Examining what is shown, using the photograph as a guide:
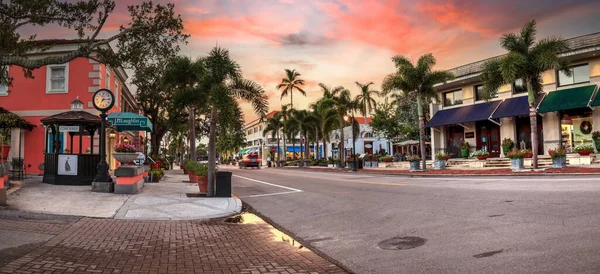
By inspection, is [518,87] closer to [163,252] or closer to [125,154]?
[125,154]

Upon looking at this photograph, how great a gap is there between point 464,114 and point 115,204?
2958 cm

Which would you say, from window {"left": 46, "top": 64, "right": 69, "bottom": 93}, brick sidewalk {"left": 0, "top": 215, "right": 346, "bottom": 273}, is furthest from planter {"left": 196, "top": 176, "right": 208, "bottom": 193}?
window {"left": 46, "top": 64, "right": 69, "bottom": 93}

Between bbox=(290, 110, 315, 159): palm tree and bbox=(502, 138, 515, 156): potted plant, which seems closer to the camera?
bbox=(502, 138, 515, 156): potted plant

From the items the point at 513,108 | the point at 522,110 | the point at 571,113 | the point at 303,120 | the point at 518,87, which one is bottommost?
the point at 571,113

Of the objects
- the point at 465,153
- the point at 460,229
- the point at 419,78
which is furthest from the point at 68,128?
the point at 465,153

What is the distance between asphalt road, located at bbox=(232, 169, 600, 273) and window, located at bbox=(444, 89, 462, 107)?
26.2 meters

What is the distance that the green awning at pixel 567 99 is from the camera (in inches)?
984

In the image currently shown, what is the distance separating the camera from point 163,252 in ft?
20.9

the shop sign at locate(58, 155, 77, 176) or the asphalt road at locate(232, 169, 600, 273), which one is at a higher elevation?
the shop sign at locate(58, 155, 77, 176)

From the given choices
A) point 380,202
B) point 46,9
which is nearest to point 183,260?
point 380,202

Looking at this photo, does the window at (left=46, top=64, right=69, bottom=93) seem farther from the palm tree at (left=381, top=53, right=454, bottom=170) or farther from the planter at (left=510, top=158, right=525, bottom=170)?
the planter at (left=510, top=158, right=525, bottom=170)

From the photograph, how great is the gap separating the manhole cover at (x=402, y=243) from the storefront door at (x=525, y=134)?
2718cm

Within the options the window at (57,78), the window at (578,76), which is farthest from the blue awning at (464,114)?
the window at (57,78)

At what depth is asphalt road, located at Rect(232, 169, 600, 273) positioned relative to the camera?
5113 millimetres
